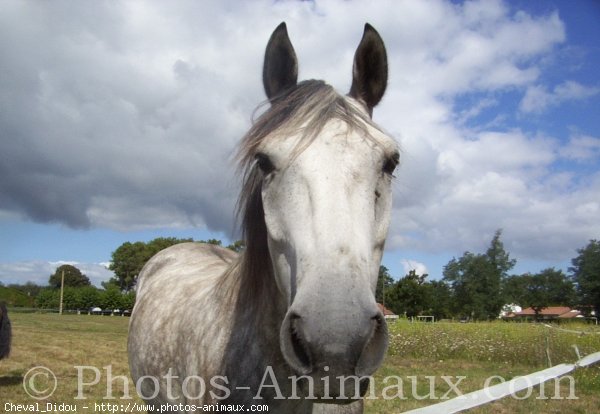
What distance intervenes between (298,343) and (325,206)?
1.60 ft

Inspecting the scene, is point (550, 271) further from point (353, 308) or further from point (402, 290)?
point (353, 308)

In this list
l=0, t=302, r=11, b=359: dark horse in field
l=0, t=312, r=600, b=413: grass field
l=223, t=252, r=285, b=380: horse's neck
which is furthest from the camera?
l=0, t=302, r=11, b=359: dark horse in field

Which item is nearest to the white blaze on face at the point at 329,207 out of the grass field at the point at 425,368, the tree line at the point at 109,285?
the grass field at the point at 425,368

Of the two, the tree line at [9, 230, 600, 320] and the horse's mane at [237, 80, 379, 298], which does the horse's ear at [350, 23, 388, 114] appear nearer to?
the horse's mane at [237, 80, 379, 298]

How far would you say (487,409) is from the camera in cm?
705

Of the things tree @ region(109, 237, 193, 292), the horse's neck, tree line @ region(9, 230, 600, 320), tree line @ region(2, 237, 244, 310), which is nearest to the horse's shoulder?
the horse's neck

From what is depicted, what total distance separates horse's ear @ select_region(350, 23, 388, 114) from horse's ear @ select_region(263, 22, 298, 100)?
33 cm

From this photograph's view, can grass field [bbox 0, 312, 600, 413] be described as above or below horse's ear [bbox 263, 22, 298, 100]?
below

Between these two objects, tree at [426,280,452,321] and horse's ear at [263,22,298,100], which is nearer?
horse's ear at [263,22,298,100]

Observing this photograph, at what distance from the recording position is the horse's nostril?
1440 millimetres

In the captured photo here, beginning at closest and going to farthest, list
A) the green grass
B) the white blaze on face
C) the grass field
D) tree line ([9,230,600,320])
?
the white blaze on face → the grass field → the green grass → tree line ([9,230,600,320])

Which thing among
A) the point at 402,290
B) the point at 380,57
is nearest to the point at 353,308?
the point at 380,57

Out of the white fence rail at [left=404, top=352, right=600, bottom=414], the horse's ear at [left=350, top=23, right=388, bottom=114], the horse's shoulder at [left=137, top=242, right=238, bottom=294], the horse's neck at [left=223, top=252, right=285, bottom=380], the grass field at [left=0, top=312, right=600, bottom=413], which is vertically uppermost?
the horse's ear at [left=350, top=23, right=388, bottom=114]

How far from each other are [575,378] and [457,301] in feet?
209
